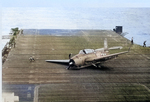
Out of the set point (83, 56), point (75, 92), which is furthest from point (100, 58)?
point (75, 92)

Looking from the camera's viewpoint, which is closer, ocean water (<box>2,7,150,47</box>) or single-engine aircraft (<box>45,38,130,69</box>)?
single-engine aircraft (<box>45,38,130,69</box>)

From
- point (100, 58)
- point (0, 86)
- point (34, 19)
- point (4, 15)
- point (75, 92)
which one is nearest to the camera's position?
point (0, 86)

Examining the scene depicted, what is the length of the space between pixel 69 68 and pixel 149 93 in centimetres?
173

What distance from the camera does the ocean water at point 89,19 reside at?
6.59 meters

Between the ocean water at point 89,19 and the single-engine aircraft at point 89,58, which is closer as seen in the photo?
the single-engine aircraft at point 89,58

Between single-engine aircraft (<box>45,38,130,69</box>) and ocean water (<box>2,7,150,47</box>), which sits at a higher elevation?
ocean water (<box>2,7,150,47</box>)

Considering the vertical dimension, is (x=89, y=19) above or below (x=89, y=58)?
above

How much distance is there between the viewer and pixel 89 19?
7070 mm

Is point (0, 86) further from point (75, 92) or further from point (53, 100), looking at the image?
point (75, 92)

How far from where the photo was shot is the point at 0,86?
5.00m

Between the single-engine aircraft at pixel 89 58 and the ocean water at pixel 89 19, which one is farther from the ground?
the ocean water at pixel 89 19

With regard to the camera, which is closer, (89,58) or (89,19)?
(89,58)

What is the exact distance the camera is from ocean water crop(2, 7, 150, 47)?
6.59 meters

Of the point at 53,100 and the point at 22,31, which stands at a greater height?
the point at 22,31
